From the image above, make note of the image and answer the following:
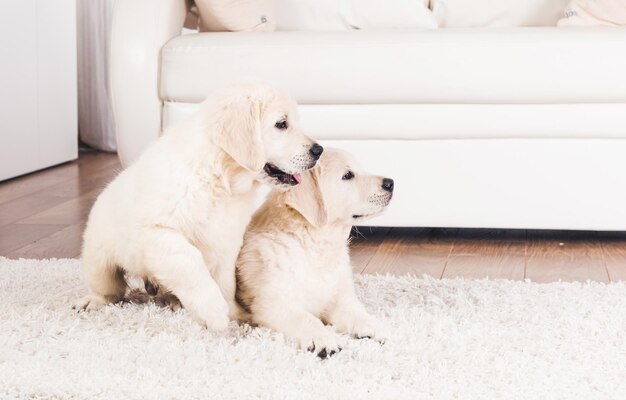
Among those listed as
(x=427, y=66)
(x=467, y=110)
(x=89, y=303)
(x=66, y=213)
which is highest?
(x=427, y=66)

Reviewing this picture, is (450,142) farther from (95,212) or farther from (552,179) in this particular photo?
(95,212)

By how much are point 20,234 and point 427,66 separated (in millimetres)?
1343

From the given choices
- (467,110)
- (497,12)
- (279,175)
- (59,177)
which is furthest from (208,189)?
(59,177)

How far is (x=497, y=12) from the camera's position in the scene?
3.37 m

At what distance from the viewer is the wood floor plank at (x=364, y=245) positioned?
2.46 m

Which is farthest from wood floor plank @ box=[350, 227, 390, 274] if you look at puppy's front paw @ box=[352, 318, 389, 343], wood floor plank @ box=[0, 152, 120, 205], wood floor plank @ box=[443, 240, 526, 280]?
wood floor plank @ box=[0, 152, 120, 205]

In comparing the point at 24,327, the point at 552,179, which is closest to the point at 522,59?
the point at 552,179

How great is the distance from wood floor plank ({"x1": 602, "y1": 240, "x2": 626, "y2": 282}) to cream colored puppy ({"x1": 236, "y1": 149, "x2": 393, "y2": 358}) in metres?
0.77

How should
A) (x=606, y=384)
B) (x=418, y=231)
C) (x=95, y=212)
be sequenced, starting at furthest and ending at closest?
1. (x=418, y=231)
2. (x=95, y=212)
3. (x=606, y=384)

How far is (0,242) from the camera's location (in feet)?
8.83

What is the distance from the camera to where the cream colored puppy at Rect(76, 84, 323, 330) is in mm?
1685

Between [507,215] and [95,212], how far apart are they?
4.06 feet

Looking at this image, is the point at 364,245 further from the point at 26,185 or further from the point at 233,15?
the point at 26,185

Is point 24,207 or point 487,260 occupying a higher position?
point 487,260
